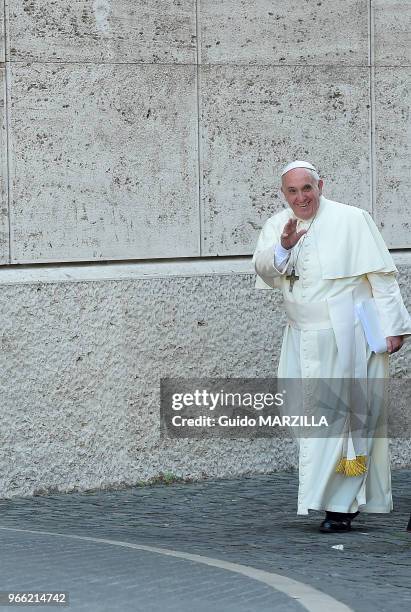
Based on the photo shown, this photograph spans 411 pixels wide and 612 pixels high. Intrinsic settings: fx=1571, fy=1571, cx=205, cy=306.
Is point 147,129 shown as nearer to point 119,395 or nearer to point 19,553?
point 119,395

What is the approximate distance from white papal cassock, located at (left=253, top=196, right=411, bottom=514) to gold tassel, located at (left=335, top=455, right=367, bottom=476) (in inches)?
1.2

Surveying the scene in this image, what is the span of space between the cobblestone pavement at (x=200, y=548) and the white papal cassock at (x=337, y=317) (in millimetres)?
220

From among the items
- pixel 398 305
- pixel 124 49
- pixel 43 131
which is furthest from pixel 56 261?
pixel 398 305

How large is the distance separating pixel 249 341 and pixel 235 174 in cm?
104

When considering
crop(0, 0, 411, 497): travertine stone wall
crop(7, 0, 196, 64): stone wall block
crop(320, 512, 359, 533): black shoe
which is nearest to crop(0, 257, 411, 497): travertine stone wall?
crop(0, 0, 411, 497): travertine stone wall

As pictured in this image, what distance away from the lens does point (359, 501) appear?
Answer: 7.94 m

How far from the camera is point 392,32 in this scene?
10.1m

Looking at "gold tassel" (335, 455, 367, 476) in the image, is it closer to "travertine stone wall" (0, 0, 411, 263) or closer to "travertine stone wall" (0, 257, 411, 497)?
"travertine stone wall" (0, 257, 411, 497)

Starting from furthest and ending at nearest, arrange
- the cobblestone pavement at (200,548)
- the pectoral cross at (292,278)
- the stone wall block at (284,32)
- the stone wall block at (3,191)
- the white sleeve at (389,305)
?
the stone wall block at (284,32), the stone wall block at (3,191), the pectoral cross at (292,278), the white sleeve at (389,305), the cobblestone pavement at (200,548)

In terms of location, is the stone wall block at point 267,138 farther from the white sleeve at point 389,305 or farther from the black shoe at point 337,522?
the black shoe at point 337,522

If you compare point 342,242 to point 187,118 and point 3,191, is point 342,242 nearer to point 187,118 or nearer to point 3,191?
point 187,118

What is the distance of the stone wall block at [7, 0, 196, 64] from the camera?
9062 mm

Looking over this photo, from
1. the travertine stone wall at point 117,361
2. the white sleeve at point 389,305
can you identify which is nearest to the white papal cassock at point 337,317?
the white sleeve at point 389,305

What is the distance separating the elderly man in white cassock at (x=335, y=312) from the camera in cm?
793
